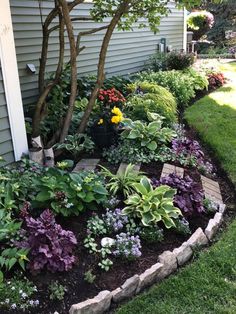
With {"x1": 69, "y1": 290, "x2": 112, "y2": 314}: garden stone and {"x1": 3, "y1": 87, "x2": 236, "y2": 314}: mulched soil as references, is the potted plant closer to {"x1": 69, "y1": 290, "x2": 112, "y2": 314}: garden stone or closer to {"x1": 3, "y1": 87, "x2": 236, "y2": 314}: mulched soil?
{"x1": 3, "y1": 87, "x2": 236, "y2": 314}: mulched soil

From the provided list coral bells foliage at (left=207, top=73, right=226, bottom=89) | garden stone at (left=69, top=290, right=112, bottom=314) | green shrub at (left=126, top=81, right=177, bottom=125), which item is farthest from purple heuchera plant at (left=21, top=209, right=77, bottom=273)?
coral bells foliage at (left=207, top=73, right=226, bottom=89)

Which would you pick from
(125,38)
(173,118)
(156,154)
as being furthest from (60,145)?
(125,38)

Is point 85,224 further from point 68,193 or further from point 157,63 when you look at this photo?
point 157,63

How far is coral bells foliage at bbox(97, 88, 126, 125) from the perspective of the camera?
441cm

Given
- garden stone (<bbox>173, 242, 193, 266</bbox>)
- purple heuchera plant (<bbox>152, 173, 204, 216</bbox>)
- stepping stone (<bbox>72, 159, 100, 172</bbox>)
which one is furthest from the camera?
stepping stone (<bbox>72, 159, 100, 172</bbox>)

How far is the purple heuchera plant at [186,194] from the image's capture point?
10.6 feet

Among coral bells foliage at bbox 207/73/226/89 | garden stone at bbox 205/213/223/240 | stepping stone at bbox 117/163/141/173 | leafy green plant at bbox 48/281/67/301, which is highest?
leafy green plant at bbox 48/281/67/301

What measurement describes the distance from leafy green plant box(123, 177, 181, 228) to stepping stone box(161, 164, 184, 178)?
1.75ft

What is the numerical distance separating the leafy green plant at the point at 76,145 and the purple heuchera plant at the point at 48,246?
1688mm

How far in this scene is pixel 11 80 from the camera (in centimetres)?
370

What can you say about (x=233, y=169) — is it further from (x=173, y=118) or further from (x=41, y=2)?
(x=41, y=2)

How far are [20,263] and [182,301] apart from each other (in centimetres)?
103

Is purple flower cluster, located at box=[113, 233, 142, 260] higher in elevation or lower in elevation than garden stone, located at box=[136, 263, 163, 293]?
higher

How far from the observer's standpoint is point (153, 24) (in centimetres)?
503
